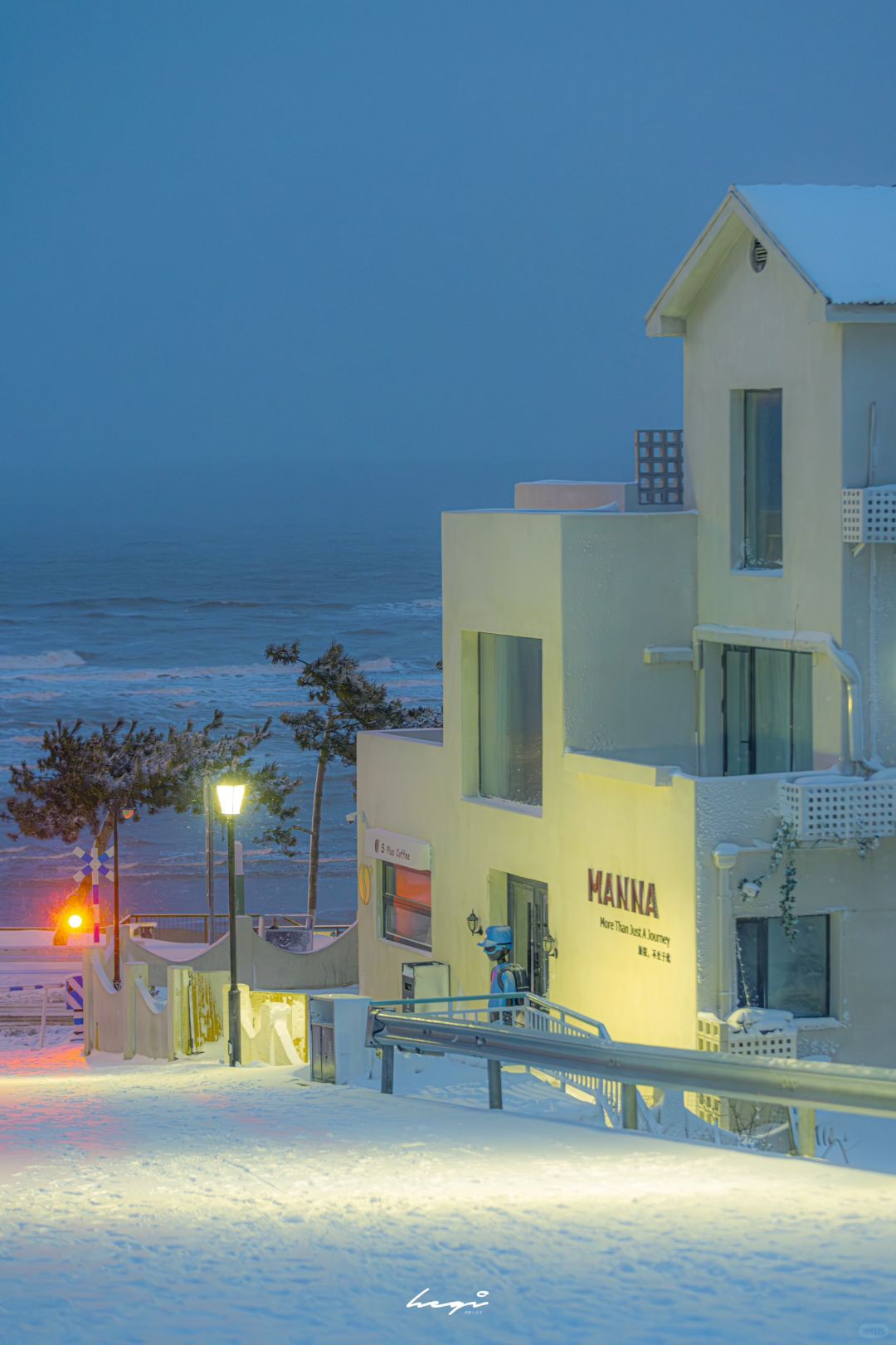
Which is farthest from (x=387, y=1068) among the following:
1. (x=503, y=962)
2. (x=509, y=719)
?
(x=509, y=719)

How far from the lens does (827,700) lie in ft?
72.9

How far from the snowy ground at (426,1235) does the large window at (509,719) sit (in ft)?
37.8

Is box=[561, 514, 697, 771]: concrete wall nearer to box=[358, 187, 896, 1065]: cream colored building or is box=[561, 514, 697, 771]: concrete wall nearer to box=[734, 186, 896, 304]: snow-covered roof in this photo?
box=[358, 187, 896, 1065]: cream colored building

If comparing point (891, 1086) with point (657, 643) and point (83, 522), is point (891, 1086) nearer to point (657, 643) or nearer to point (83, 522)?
point (657, 643)

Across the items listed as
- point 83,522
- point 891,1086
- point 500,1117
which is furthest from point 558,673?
point 83,522

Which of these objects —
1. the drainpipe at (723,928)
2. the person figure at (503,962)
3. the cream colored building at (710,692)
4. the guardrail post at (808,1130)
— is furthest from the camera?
the person figure at (503,962)

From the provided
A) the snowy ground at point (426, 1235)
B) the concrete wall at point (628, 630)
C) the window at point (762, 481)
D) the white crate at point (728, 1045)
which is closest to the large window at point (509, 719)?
the concrete wall at point (628, 630)

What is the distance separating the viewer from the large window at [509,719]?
82.4ft

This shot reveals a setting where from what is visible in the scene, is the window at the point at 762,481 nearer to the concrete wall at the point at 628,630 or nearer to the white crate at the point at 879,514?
the concrete wall at the point at 628,630

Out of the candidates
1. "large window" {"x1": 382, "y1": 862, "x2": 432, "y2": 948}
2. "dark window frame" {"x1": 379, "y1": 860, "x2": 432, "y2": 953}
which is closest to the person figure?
"large window" {"x1": 382, "y1": 862, "x2": 432, "y2": 948}

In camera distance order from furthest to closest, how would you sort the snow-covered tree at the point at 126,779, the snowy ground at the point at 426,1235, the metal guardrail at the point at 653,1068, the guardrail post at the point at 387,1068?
the snow-covered tree at the point at 126,779 < the guardrail post at the point at 387,1068 < the metal guardrail at the point at 653,1068 < the snowy ground at the point at 426,1235

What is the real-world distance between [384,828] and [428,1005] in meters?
3.87

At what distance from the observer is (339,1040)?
16.3 m

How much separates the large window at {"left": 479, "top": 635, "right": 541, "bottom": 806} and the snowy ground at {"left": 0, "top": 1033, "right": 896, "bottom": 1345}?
11.5 metres
